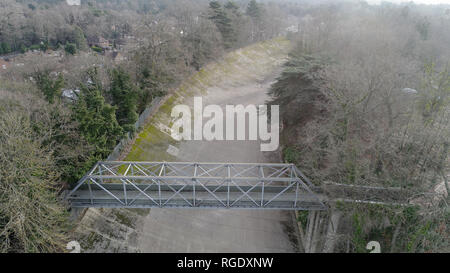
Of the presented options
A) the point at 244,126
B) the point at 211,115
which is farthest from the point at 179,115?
the point at 244,126

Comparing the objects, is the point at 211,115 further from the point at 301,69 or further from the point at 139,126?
the point at 301,69

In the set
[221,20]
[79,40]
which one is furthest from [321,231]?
[79,40]

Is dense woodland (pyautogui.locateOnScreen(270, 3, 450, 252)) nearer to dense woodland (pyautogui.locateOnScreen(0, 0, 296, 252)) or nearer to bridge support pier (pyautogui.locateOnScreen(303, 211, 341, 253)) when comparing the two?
bridge support pier (pyautogui.locateOnScreen(303, 211, 341, 253))

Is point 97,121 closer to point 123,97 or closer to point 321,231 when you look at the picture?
point 123,97
